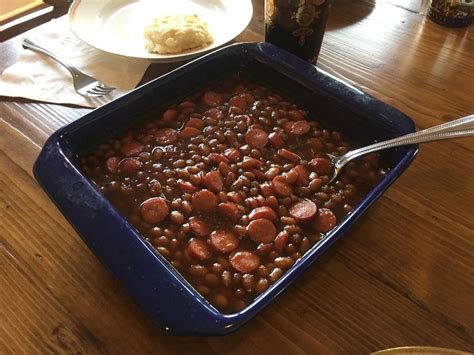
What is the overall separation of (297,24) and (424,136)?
438mm

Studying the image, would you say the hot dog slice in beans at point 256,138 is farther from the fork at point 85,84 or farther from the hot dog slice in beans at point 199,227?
the fork at point 85,84

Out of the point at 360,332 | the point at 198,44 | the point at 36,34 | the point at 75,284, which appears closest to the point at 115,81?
the point at 198,44

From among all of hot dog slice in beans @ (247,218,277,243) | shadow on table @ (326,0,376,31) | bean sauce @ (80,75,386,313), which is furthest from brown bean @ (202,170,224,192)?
shadow on table @ (326,0,376,31)

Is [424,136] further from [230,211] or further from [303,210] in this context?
[230,211]

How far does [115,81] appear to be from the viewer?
3.62 ft

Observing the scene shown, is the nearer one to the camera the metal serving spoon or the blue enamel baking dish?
the blue enamel baking dish

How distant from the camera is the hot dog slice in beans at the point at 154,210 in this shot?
2.51 feet

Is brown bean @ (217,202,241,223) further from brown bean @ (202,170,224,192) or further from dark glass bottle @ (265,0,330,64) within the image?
dark glass bottle @ (265,0,330,64)

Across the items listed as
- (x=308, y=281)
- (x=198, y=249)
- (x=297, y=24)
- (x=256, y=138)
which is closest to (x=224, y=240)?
(x=198, y=249)

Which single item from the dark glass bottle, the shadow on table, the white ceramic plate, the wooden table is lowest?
the wooden table

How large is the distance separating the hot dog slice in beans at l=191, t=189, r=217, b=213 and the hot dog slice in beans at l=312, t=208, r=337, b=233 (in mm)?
181

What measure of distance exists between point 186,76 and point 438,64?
2.39 feet

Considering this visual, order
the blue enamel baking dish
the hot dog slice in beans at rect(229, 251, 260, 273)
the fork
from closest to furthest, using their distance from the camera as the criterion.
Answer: the blue enamel baking dish → the hot dog slice in beans at rect(229, 251, 260, 273) → the fork

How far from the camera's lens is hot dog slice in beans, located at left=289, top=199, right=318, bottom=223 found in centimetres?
77
